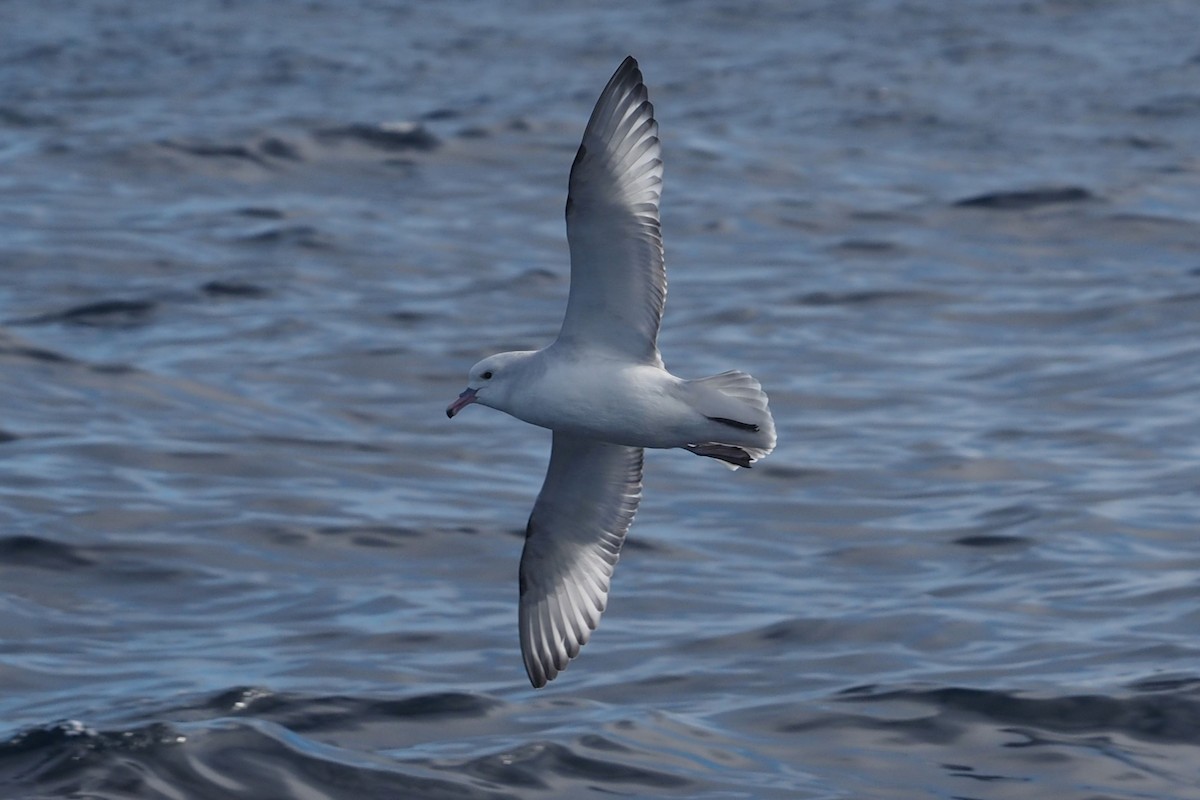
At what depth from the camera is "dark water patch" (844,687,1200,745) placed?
8.62 m

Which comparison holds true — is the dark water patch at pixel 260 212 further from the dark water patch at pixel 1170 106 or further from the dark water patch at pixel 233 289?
the dark water patch at pixel 1170 106

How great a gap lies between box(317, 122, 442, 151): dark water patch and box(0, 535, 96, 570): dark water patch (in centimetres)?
1051

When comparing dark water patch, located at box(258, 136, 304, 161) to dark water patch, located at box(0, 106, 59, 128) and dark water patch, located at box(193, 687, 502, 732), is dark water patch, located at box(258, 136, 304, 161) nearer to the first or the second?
dark water patch, located at box(0, 106, 59, 128)

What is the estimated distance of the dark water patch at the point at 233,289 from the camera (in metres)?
15.9

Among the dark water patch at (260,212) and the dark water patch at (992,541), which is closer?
the dark water patch at (992,541)

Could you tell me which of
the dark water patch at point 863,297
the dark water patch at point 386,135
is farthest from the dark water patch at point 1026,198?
the dark water patch at point 386,135

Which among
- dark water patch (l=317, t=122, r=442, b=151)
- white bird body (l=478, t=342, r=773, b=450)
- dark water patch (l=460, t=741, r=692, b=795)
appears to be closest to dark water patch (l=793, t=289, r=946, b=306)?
dark water patch (l=317, t=122, r=442, b=151)

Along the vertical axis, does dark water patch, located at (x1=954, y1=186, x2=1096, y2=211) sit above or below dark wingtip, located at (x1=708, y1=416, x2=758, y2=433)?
below

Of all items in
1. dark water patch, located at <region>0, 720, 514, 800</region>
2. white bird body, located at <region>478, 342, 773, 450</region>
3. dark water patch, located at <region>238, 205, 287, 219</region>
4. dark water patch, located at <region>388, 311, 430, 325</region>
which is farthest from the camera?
dark water patch, located at <region>238, 205, 287, 219</region>

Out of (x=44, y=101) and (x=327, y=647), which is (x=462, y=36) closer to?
(x=44, y=101)

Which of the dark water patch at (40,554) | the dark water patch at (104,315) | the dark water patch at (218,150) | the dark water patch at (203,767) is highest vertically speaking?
the dark water patch at (218,150)

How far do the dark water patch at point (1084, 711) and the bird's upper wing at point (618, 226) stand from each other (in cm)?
251

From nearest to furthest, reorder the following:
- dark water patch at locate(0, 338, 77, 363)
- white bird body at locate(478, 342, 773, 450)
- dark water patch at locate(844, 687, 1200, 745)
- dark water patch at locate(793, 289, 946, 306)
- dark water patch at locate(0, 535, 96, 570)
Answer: white bird body at locate(478, 342, 773, 450)
dark water patch at locate(844, 687, 1200, 745)
dark water patch at locate(0, 535, 96, 570)
dark water patch at locate(0, 338, 77, 363)
dark water patch at locate(793, 289, 946, 306)

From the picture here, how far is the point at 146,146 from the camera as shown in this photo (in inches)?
828
